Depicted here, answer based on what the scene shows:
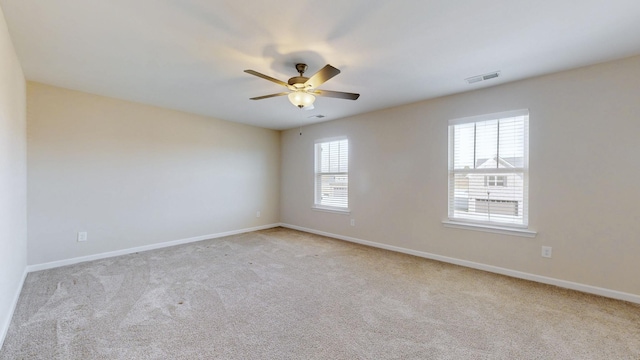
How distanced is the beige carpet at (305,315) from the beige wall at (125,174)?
0.59 metres

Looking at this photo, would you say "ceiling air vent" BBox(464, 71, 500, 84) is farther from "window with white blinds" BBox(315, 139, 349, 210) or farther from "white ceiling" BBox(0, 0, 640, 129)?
"window with white blinds" BBox(315, 139, 349, 210)

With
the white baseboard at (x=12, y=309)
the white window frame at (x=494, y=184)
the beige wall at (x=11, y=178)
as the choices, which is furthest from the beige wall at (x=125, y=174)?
the white window frame at (x=494, y=184)

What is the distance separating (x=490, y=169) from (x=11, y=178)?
514cm

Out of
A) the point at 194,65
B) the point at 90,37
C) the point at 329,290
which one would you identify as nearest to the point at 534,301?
the point at 329,290

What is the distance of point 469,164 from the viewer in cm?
359

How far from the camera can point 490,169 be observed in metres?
3.40

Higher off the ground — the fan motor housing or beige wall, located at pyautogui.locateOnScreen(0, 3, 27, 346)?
Answer: the fan motor housing

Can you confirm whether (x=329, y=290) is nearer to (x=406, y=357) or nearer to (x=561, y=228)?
(x=406, y=357)

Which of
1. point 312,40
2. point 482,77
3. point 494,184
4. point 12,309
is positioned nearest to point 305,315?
point 312,40

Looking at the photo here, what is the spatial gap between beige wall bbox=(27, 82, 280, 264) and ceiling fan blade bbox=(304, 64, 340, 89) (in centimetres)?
318

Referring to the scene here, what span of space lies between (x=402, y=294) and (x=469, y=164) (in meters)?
2.05

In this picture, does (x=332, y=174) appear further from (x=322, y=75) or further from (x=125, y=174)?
(x=125, y=174)

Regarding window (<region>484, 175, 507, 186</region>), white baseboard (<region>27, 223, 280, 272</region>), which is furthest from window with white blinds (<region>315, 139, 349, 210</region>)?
window (<region>484, 175, 507, 186</region>)

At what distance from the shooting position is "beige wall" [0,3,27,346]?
2025 millimetres
